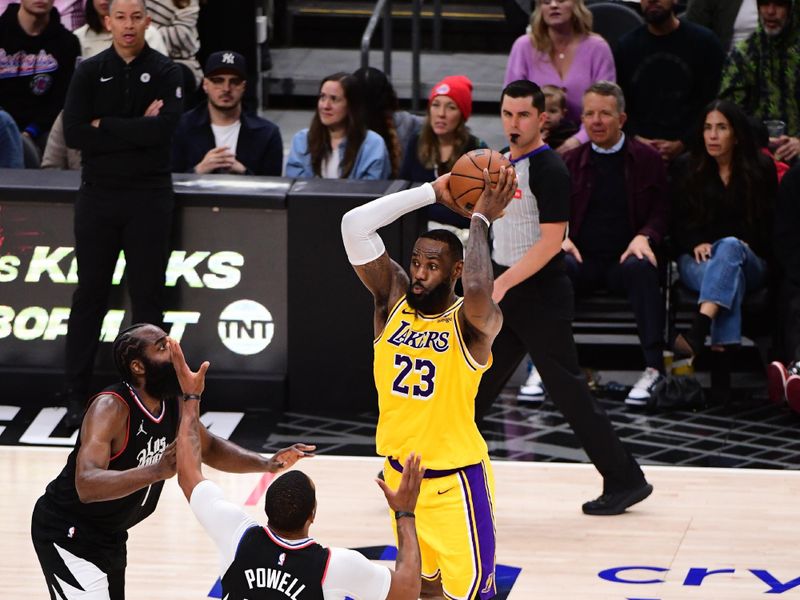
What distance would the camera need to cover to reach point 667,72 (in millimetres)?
9430

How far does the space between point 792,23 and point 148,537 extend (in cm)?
524

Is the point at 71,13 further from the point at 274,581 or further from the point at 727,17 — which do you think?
the point at 274,581

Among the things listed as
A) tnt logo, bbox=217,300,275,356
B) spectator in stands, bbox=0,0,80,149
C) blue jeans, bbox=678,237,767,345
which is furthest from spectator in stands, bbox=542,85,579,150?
spectator in stands, bbox=0,0,80,149

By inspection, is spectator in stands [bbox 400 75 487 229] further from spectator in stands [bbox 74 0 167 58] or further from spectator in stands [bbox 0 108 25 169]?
spectator in stands [bbox 0 108 25 169]

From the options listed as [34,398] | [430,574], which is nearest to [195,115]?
[34,398]

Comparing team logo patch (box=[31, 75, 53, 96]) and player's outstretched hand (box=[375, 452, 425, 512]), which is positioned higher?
player's outstretched hand (box=[375, 452, 425, 512])

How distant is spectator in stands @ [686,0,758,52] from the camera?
1032 centimetres

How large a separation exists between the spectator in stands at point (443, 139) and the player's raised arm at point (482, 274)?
3.39m

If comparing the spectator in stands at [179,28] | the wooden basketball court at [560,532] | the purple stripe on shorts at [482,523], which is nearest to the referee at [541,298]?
the wooden basketball court at [560,532]

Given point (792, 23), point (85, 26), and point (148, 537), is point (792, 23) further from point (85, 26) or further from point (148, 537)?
point (148, 537)

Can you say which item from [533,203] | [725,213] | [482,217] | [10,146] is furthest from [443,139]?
[482,217]

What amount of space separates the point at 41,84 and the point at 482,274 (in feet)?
17.8

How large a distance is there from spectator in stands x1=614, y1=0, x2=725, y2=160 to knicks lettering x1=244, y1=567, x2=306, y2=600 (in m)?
6.02

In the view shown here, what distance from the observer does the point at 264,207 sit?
8289 millimetres
